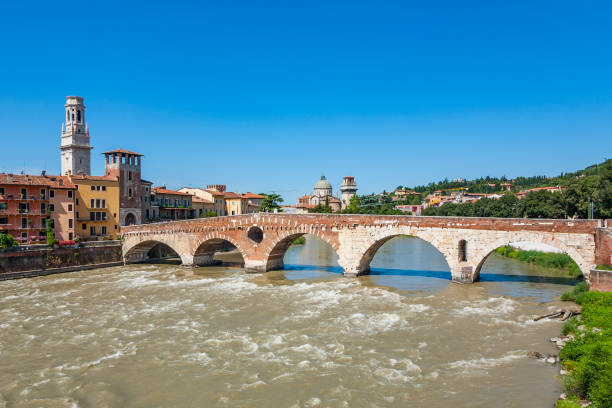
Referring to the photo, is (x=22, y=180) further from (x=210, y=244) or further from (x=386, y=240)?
(x=386, y=240)

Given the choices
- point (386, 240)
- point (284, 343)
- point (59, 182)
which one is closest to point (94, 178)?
point (59, 182)

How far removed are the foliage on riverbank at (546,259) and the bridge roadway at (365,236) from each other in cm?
610

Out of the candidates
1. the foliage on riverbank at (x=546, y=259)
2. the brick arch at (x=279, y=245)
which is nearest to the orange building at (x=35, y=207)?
the brick arch at (x=279, y=245)

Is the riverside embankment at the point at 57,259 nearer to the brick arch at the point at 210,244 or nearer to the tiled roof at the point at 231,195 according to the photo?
the brick arch at the point at 210,244

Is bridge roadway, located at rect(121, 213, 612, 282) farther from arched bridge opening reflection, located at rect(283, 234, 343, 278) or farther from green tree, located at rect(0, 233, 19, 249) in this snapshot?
green tree, located at rect(0, 233, 19, 249)

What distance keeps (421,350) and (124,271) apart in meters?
25.7

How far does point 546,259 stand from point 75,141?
154 feet

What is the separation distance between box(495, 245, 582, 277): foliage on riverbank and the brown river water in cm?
208

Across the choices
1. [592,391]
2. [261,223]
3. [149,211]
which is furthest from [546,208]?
[149,211]

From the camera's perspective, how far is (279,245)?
1176 inches

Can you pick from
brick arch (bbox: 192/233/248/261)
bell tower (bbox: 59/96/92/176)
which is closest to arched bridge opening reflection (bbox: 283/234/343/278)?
brick arch (bbox: 192/233/248/261)

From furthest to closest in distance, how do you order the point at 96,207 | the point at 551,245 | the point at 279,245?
1. the point at 96,207
2. the point at 279,245
3. the point at 551,245

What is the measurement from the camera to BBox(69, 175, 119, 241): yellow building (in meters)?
37.2

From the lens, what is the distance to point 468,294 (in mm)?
21031
